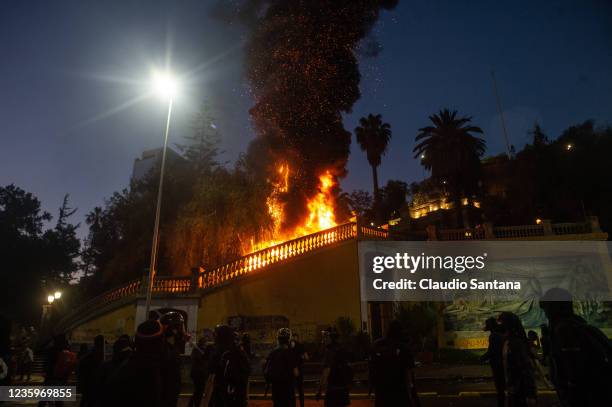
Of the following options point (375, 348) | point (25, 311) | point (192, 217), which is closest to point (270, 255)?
point (192, 217)

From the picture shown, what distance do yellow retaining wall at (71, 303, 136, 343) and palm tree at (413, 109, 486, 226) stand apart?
26.5 m

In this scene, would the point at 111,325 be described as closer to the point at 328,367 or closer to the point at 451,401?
the point at 451,401

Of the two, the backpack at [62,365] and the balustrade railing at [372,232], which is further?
the balustrade railing at [372,232]

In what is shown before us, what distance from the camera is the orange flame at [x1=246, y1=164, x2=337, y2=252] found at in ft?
91.2

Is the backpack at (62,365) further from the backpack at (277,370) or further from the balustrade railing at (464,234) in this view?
the balustrade railing at (464,234)

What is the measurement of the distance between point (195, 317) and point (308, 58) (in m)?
21.8

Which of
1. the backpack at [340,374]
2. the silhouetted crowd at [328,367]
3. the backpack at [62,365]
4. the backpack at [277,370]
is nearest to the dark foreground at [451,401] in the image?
the silhouetted crowd at [328,367]

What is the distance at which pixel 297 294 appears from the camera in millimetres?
19812

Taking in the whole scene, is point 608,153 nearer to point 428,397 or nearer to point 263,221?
point 263,221

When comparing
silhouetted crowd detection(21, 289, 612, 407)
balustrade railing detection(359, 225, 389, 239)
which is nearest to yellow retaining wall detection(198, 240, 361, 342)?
balustrade railing detection(359, 225, 389, 239)

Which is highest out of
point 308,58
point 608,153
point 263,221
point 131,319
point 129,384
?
point 308,58

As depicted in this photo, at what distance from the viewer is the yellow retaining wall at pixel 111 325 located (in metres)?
20.5

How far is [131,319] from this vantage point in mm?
20484

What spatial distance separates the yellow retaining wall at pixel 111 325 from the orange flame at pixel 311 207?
33.7 ft
